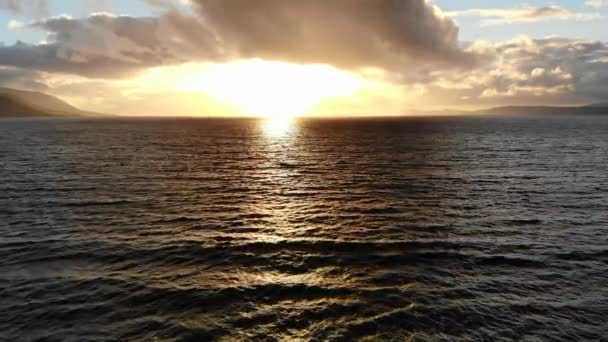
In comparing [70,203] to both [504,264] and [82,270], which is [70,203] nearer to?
[82,270]

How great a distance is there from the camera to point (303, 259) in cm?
2786

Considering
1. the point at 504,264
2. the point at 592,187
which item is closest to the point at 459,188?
the point at 592,187

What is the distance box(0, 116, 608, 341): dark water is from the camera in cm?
1945

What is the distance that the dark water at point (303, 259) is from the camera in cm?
1945

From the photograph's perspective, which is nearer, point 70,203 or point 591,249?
point 591,249

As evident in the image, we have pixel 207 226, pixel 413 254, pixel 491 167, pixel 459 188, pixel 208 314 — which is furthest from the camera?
pixel 491 167

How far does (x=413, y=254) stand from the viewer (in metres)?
28.8

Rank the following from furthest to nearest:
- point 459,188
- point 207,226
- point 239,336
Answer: point 459,188 → point 207,226 → point 239,336

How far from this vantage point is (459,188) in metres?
51.8

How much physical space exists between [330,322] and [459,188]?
127 feet

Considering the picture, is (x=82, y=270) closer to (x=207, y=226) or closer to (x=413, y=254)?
(x=207, y=226)

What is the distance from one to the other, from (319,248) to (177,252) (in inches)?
444

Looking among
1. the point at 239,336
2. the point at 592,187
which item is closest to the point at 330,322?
the point at 239,336

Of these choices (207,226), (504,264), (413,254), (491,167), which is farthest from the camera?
(491,167)
